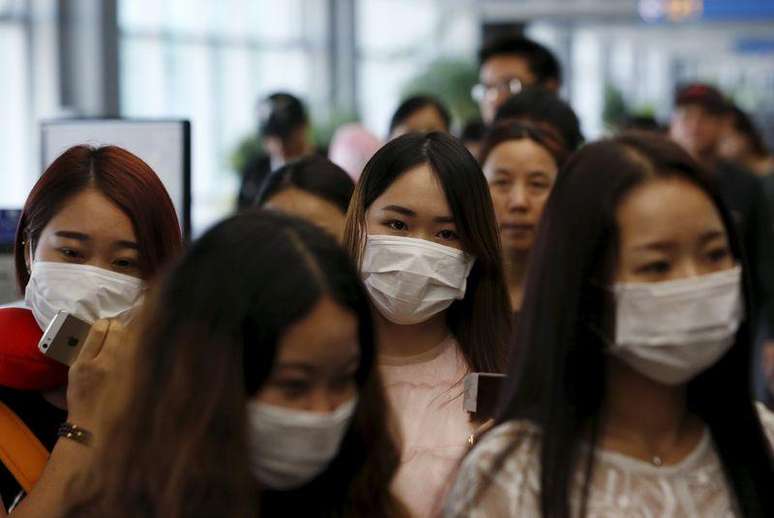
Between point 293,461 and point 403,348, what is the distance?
1033 mm

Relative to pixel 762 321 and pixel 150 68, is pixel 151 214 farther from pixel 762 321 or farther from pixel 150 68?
pixel 150 68

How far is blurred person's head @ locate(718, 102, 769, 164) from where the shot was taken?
11.2 m

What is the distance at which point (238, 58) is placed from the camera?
1430cm

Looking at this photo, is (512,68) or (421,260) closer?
(421,260)

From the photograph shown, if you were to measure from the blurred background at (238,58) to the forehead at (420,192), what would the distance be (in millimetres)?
5212

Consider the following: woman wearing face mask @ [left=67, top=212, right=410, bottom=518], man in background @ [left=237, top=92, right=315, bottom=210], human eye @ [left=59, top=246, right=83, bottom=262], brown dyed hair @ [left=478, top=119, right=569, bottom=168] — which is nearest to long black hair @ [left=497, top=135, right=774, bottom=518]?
woman wearing face mask @ [left=67, top=212, right=410, bottom=518]

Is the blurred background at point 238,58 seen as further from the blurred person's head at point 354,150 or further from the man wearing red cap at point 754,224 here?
the man wearing red cap at point 754,224

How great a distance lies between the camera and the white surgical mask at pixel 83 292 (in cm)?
261

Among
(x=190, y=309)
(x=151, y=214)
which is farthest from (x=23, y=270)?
(x=190, y=309)

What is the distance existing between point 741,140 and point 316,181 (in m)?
8.29

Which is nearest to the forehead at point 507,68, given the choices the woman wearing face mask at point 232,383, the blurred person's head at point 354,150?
the blurred person's head at point 354,150

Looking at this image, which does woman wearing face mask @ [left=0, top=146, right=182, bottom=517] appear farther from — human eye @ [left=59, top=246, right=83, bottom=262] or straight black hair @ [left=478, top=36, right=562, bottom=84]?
straight black hair @ [left=478, top=36, right=562, bottom=84]

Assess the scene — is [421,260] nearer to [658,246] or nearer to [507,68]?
[658,246]

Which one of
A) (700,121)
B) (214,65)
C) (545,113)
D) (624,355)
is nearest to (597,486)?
(624,355)
